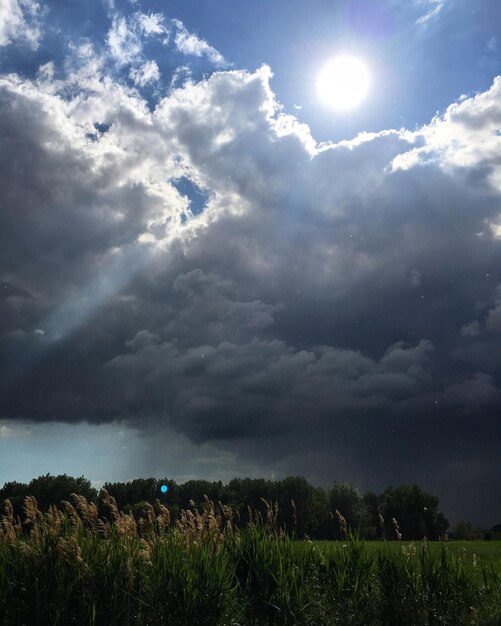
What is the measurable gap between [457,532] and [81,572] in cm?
9715

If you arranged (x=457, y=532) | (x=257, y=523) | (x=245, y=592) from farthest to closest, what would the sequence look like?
(x=457, y=532) < (x=257, y=523) < (x=245, y=592)

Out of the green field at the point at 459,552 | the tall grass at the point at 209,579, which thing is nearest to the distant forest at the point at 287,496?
the green field at the point at 459,552

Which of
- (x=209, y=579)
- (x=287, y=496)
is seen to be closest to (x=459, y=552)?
(x=209, y=579)

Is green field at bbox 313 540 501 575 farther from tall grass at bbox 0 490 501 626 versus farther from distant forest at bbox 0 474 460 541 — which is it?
distant forest at bbox 0 474 460 541

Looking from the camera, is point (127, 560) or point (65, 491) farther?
point (65, 491)

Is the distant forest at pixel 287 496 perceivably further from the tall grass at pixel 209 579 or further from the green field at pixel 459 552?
the tall grass at pixel 209 579

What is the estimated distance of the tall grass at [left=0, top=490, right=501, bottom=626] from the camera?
31.2ft

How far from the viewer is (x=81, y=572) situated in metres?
9.70

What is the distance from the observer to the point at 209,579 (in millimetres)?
10008

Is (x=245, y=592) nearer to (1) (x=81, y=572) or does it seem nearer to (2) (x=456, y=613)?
(1) (x=81, y=572)

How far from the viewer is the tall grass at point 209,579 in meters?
9.52

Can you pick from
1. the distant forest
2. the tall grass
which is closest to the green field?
the tall grass

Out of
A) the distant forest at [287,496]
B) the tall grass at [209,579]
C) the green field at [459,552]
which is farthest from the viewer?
the distant forest at [287,496]

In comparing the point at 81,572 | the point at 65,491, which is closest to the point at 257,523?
the point at 81,572
